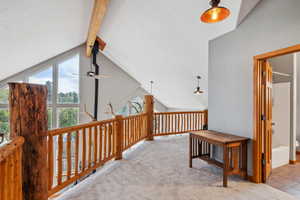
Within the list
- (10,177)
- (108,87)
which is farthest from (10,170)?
(108,87)

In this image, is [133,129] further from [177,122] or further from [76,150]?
[177,122]

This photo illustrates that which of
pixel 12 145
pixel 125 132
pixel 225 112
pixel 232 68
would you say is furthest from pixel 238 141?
pixel 12 145

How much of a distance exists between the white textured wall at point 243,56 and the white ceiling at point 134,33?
0.74 ft

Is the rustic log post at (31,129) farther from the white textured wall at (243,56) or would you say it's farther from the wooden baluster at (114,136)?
the white textured wall at (243,56)

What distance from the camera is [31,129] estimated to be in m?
1.38

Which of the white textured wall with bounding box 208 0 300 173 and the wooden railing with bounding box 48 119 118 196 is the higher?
the white textured wall with bounding box 208 0 300 173

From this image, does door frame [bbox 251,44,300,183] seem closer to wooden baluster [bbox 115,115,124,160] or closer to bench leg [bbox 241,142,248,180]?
bench leg [bbox 241,142,248,180]

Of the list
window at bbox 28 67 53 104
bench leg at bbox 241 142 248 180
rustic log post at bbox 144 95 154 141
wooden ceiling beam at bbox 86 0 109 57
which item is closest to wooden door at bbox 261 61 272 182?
bench leg at bbox 241 142 248 180

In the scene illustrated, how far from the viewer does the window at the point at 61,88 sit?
20.4 ft

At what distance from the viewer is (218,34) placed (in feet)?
9.32

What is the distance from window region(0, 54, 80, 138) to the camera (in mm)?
6203

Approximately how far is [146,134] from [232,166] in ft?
8.56

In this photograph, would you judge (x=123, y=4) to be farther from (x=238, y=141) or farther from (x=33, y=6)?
(x=238, y=141)

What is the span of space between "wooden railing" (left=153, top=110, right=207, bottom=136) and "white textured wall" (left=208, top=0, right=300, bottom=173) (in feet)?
7.00
